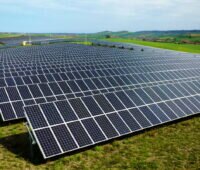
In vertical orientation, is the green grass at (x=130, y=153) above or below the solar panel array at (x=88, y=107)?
below

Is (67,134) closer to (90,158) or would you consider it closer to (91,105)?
(90,158)

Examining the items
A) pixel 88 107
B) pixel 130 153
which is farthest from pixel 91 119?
pixel 130 153

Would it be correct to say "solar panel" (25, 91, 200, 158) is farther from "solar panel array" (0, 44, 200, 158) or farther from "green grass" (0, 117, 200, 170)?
"green grass" (0, 117, 200, 170)

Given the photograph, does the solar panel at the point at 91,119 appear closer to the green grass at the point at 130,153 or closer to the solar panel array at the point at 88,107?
the solar panel array at the point at 88,107

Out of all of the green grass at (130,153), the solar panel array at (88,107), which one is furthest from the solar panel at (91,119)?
the green grass at (130,153)

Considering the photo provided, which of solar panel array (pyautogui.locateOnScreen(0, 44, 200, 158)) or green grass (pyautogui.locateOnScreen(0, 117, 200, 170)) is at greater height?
solar panel array (pyautogui.locateOnScreen(0, 44, 200, 158))

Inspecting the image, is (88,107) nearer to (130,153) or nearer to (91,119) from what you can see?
(91,119)

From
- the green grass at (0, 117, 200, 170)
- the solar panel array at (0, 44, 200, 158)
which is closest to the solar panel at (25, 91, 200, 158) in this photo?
the solar panel array at (0, 44, 200, 158)

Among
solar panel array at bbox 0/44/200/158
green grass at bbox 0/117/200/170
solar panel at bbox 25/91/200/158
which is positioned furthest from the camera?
solar panel array at bbox 0/44/200/158
